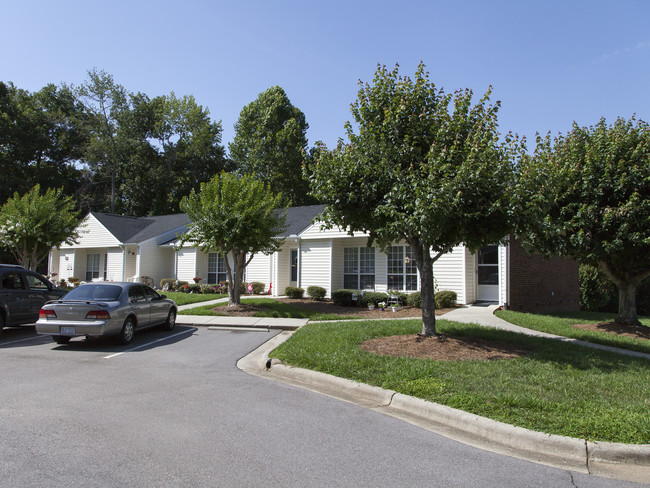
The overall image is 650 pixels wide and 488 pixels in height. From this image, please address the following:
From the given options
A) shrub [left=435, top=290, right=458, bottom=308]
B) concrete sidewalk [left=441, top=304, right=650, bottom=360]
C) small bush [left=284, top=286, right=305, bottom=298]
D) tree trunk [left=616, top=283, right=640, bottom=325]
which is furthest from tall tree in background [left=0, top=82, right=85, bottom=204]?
tree trunk [left=616, top=283, right=640, bottom=325]

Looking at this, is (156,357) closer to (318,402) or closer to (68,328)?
(68,328)

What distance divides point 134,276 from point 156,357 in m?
19.6

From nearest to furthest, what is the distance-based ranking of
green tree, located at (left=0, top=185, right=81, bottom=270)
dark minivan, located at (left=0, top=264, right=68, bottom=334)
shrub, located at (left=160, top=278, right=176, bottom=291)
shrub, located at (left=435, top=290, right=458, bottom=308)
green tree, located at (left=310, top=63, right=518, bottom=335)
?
green tree, located at (left=310, top=63, right=518, bottom=335), dark minivan, located at (left=0, top=264, right=68, bottom=334), shrub, located at (left=435, top=290, right=458, bottom=308), green tree, located at (left=0, top=185, right=81, bottom=270), shrub, located at (left=160, top=278, right=176, bottom=291)

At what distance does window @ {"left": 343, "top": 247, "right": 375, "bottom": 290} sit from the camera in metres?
20.1

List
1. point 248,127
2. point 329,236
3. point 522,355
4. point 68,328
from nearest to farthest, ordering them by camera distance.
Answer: point 522,355, point 68,328, point 329,236, point 248,127

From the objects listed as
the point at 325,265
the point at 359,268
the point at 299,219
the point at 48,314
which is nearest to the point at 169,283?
the point at 299,219

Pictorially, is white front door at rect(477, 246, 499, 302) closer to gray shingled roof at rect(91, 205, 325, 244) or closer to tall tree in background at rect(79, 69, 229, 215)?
gray shingled roof at rect(91, 205, 325, 244)

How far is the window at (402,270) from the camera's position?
61.8ft

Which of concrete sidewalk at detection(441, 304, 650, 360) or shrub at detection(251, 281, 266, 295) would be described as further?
shrub at detection(251, 281, 266, 295)

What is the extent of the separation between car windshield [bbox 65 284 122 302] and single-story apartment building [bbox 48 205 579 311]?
281 inches

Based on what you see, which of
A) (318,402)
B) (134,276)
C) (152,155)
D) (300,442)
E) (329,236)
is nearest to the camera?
(300,442)

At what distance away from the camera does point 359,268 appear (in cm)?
2036

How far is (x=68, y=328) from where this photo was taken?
9625 mm

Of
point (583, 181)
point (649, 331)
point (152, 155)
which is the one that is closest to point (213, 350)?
point (583, 181)
